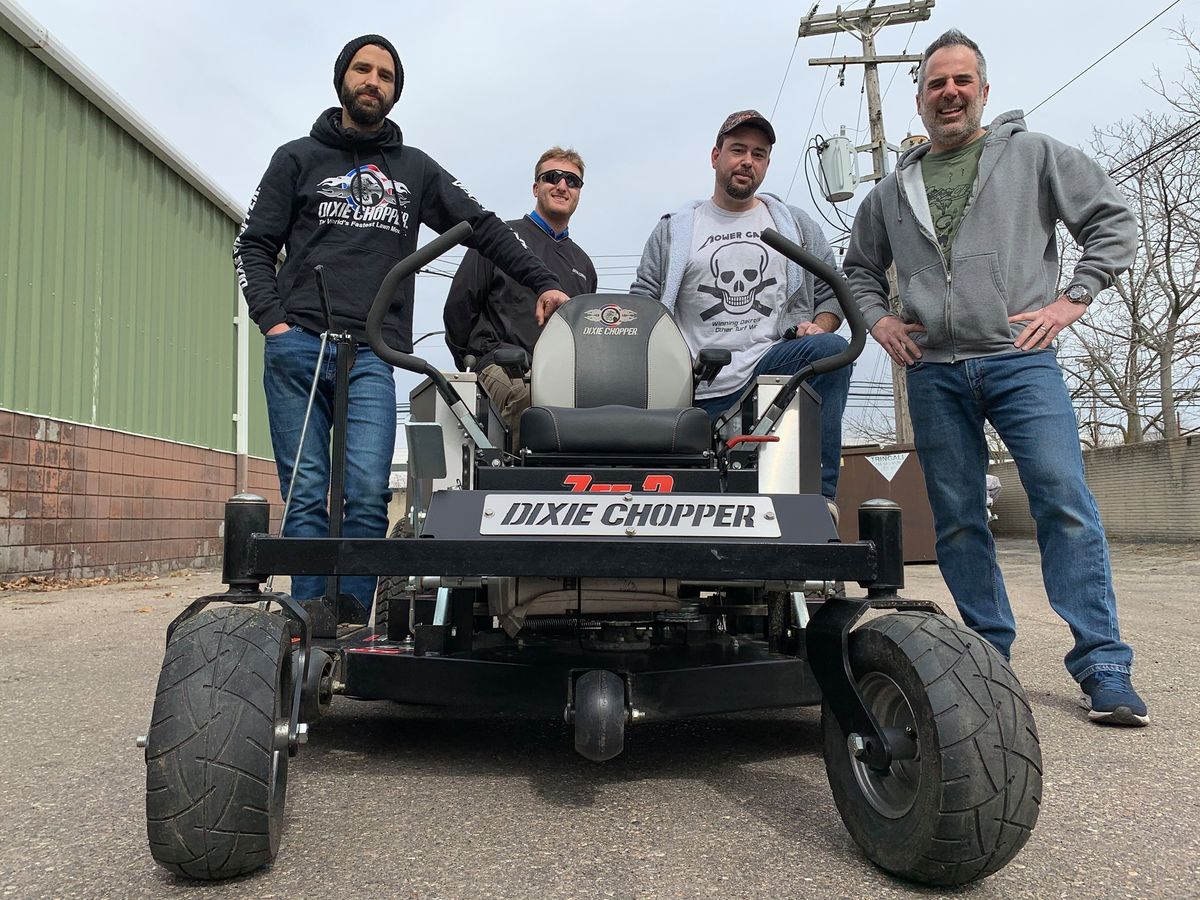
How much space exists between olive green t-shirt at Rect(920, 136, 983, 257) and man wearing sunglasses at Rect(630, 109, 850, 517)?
553 millimetres

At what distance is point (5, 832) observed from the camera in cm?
235

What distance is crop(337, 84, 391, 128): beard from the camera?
4070mm

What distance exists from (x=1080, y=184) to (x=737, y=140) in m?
1.49

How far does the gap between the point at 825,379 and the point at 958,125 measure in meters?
1.18

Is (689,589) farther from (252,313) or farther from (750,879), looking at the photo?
(252,313)

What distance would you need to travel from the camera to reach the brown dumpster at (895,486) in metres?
12.3

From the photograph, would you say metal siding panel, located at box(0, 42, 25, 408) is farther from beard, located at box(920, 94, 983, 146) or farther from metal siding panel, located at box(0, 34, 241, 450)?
beard, located at box(920, 94, 983, 146)

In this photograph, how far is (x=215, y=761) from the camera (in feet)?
6.22

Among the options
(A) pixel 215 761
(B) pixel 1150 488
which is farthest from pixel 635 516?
(B) pixel 1150 488

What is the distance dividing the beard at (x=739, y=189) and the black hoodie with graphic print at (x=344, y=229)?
105cm

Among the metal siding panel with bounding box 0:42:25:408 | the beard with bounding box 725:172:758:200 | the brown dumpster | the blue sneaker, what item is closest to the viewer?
the blue sneaker

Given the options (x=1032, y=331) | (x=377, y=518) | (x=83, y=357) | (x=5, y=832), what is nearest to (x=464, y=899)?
(x=5, y=832)

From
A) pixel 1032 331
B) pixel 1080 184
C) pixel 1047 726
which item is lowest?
pixel 1047 726

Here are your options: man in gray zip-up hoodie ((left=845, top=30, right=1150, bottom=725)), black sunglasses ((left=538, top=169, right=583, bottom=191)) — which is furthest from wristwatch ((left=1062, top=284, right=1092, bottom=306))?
black sunglasses ((left=538, top=169, right=583, bottom=191))
